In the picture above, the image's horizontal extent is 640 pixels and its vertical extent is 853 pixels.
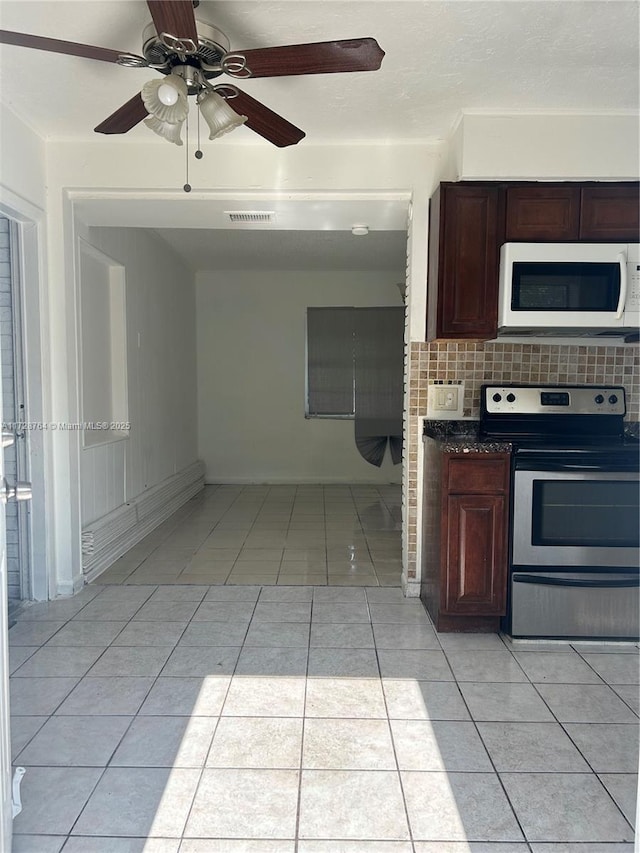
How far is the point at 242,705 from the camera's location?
2125mm

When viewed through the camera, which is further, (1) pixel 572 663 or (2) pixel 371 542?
(2) pixel 371 542

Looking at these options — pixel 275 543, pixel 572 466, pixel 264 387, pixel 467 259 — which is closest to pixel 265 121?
pixel 467 259

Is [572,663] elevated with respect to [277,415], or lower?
lower

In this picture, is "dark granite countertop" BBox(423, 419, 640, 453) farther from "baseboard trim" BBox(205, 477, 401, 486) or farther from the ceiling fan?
"baseboard trim" BBox(205, 477, 401, 486)

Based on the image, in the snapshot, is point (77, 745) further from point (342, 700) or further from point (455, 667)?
point (455, 667)

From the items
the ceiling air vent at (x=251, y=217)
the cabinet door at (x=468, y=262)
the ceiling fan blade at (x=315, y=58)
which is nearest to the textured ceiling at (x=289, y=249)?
the ceiling air vent at (x=251, y=217)

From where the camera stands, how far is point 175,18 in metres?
1.51

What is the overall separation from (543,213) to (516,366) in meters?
0.81

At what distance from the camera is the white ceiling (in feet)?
6.43

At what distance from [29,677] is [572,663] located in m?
2.27

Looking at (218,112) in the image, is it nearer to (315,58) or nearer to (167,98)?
(167,98)

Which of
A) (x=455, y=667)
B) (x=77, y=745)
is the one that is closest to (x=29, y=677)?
(x=77, y=745)

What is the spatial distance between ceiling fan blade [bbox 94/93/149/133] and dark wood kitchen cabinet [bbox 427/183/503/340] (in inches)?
55.9

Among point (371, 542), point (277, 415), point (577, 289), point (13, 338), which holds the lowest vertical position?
point (371, 542)
